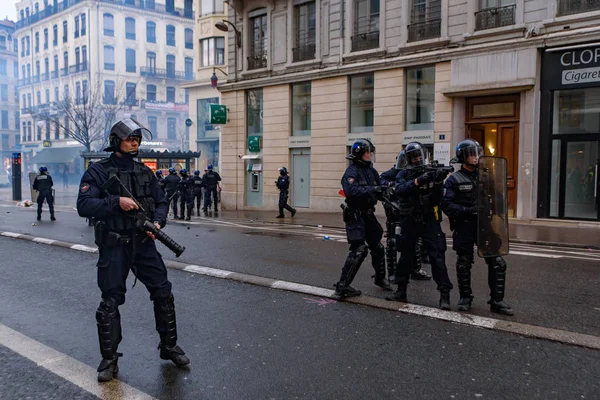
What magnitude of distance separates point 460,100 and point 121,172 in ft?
47.2

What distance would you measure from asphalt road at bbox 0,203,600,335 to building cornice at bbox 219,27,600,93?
674 cm

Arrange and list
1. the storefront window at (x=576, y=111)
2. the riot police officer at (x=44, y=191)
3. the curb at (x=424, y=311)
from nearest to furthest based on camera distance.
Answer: the curb at (x=424, y=311)
the storefront window at (x=576, y=111)
the riot police officer at (x=44, y=191)

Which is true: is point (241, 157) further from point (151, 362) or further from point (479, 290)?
point (151, 362)

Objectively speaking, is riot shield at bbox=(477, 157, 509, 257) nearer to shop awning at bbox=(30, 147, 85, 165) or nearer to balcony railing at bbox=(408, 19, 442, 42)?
balcony railing at bbox=(408, 19, 442, 42)

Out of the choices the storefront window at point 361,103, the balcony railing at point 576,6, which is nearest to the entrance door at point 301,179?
the storefront window at point 361,103

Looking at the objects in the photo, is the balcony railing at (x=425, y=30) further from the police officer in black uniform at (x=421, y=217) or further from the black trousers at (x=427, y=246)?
the black trousers at (x=427, y=246)

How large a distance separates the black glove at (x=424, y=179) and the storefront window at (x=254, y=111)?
17562mm

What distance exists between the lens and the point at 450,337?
15.6 ft

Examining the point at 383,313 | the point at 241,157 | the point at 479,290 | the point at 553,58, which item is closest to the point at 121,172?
the point at 383,313

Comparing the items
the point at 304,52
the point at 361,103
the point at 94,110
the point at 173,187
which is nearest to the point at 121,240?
the point at 173,187

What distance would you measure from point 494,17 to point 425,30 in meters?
2.21

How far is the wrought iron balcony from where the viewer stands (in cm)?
1864

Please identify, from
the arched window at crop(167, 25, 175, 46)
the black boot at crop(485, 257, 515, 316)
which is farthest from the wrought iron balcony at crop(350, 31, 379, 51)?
the arched window at crop(167, 25, 175, 46)

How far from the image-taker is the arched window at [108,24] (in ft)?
172
